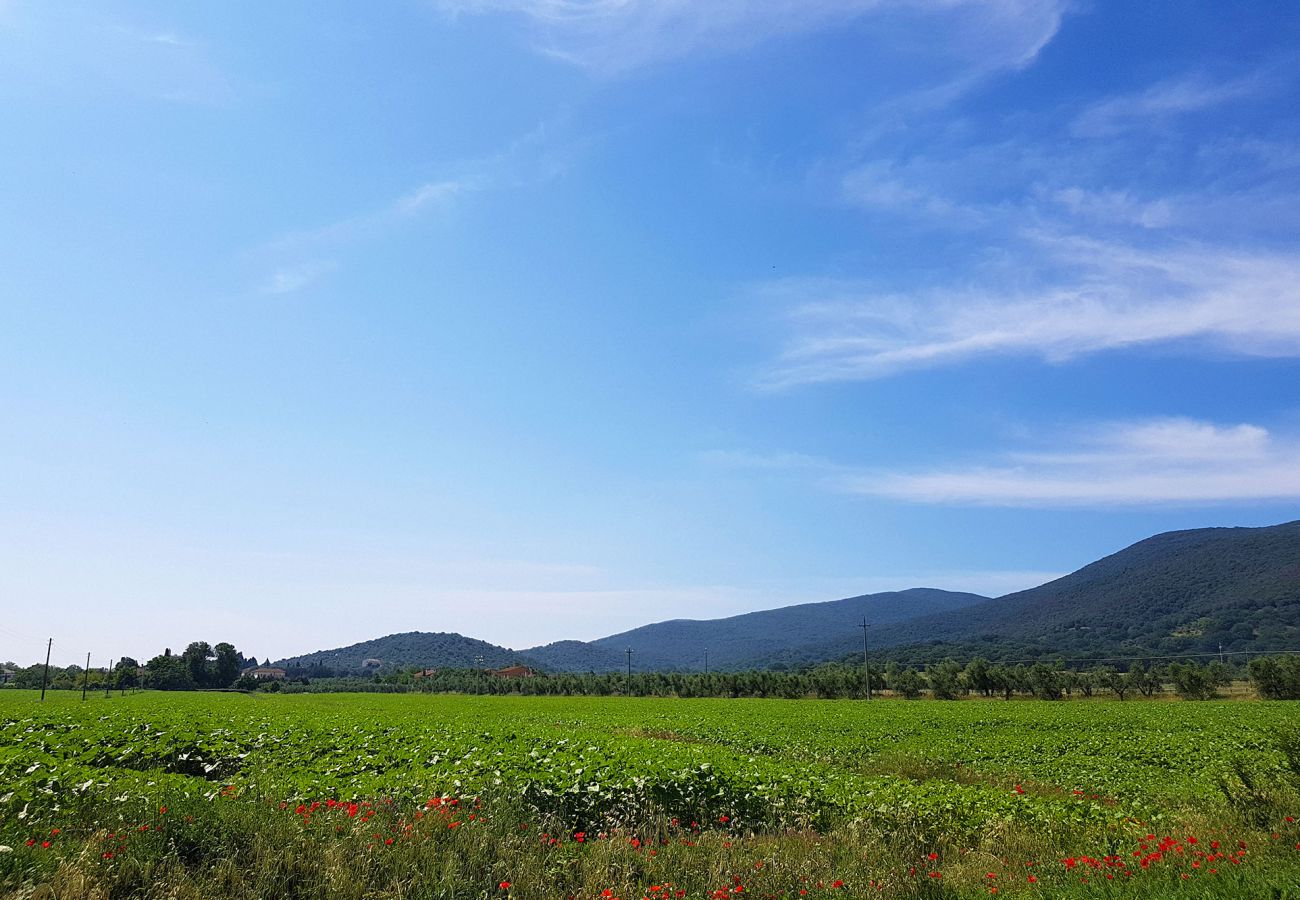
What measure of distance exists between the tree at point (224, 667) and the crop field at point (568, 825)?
157 metres

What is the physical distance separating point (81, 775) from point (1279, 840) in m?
17.6

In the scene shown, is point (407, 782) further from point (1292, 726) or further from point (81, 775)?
point (1292, 726)

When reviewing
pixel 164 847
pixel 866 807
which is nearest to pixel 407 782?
pixel 164 847

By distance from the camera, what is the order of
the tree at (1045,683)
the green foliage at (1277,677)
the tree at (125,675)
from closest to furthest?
1. the green foliage at (1277,677)
2. the tree at (1045,683)
3. the tree at (125,675)

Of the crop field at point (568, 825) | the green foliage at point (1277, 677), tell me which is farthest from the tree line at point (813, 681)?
the crop field at point (568, 825)

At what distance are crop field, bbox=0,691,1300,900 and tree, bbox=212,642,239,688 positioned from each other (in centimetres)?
15653

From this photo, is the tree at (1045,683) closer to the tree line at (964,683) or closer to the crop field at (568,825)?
the tree line at (964,683)

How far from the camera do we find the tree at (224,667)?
153125 mm

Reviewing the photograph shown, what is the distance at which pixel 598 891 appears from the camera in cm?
793

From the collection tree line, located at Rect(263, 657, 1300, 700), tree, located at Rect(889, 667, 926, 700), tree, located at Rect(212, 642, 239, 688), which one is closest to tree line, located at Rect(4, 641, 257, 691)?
tree, located at Rect(212, 642, 239, 688)

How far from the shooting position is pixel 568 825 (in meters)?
11.7

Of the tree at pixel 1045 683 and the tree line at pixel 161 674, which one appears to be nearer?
the tree at pixel 1045 683

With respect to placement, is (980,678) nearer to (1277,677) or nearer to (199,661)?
(1277,677)

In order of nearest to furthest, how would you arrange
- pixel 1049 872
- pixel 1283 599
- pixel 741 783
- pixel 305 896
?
1. pixel 305 896
2. pixel 1049 872
3. pixel 741 783
4. pixel 1283 599
